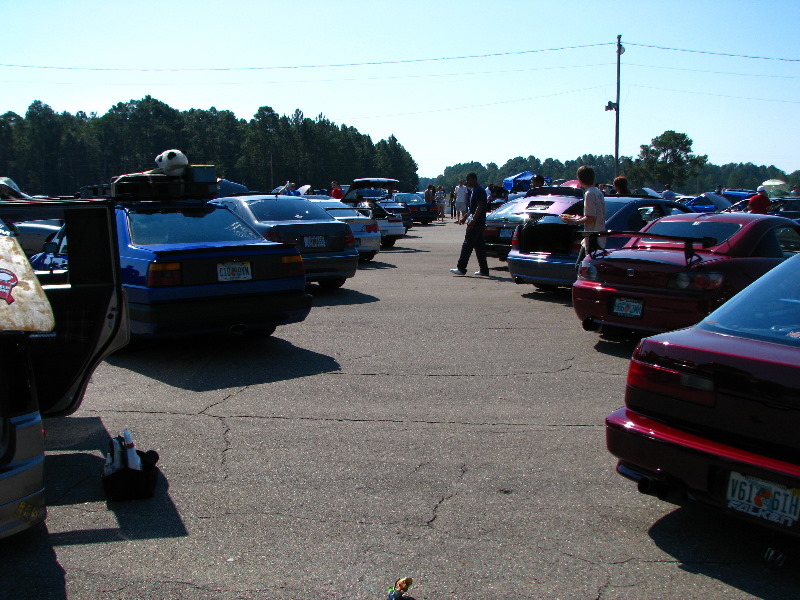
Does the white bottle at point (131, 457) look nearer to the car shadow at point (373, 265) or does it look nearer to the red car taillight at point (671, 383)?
the red car taillight at point (671, 383)

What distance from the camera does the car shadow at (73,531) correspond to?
3.18m

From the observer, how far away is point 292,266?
7.65m

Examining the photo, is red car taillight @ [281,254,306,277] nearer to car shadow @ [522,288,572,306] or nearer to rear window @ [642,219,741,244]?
rear window @ [642,219,741,244]

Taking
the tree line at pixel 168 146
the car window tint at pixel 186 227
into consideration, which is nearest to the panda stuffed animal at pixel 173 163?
the car window tint at pixel 186 227

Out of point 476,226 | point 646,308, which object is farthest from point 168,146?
point 646,308

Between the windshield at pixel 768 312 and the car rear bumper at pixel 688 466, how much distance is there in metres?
0.58

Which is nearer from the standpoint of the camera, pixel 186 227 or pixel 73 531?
pixel 73 531

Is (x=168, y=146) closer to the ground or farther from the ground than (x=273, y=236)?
farther from the ground

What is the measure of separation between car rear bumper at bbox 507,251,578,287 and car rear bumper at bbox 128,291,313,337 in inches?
174

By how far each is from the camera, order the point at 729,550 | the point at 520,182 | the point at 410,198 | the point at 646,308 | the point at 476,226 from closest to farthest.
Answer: the point at 729,550, the point at 646,308, the point at 476,226, the point at 520,182, the point at 410,198

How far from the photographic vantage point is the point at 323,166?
12619 cm

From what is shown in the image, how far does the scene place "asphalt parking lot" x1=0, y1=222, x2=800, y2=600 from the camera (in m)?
3.19

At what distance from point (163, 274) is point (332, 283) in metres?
5.34

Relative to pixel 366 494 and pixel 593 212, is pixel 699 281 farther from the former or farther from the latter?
pixel 366 494
